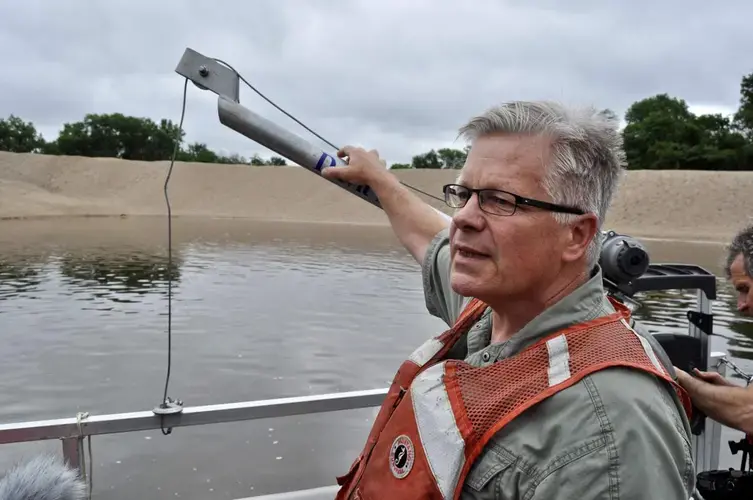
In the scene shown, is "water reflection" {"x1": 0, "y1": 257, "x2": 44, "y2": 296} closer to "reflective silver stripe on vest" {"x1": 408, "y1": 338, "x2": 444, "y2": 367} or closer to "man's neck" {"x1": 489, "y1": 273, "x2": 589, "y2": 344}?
"reflective silver stripe on vest" {"x1": 408, "y1": 338, "x2": 444, "y2": 367}

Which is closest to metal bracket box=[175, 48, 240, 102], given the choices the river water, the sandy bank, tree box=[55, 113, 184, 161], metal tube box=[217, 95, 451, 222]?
metal tube box=[217, 95, 451, 222]

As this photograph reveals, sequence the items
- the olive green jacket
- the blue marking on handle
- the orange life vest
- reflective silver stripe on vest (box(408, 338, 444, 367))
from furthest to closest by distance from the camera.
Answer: the blue marking on handle < reflective silver stripe on vest (box(408, 338, 444, 367)) < the orange life vest < the olive green jacket

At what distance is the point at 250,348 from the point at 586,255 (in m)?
7.92

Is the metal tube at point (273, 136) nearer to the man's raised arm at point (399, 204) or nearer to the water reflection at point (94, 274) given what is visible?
the man's raised arm at point (399, 204)

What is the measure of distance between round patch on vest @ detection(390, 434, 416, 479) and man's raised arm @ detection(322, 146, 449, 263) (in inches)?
37.7

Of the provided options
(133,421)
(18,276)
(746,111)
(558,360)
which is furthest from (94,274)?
(746,111)

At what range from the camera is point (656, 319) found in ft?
38.7

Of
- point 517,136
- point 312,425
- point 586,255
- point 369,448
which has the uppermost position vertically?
point 517,136

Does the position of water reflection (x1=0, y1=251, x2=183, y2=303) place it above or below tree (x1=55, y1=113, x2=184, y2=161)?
below

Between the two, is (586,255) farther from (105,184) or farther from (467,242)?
(105,184)

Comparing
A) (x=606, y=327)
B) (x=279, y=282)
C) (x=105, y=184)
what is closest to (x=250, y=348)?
(x=279, y=282)

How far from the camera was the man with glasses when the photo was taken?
3.63 feet

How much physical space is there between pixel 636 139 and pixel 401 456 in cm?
6470

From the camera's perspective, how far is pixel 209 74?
1982 millimetres
